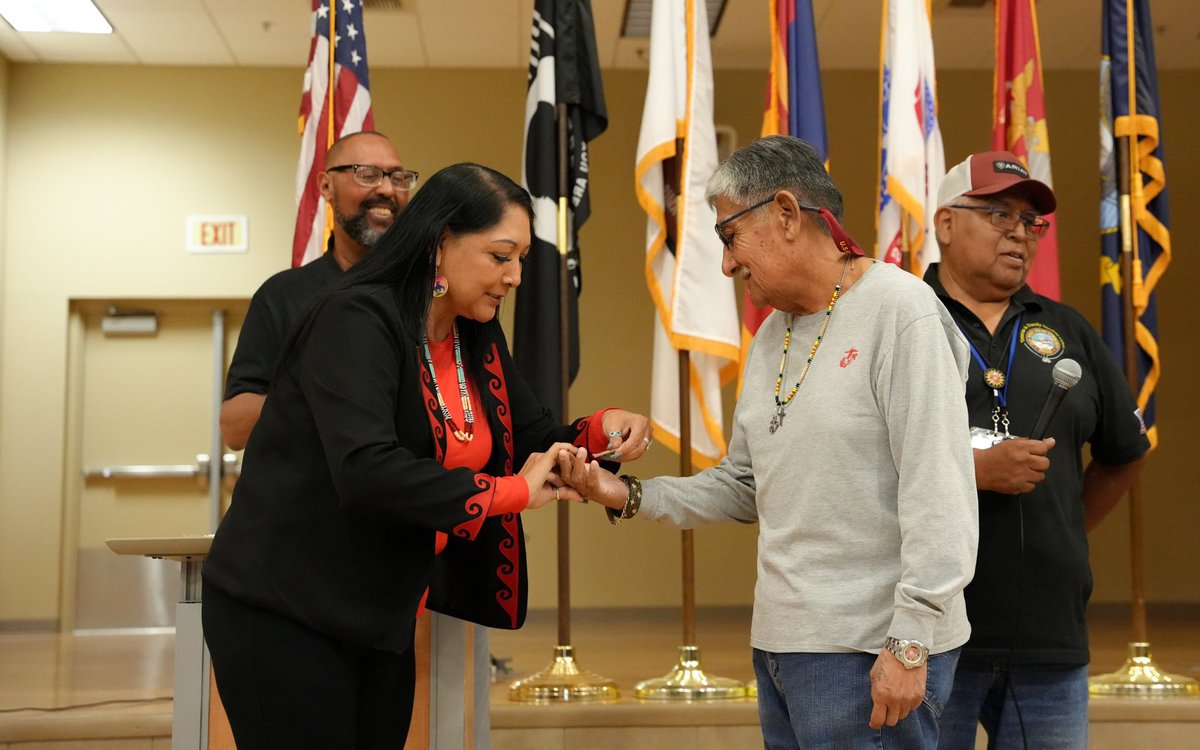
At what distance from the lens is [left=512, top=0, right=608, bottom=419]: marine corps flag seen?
13.8 ft

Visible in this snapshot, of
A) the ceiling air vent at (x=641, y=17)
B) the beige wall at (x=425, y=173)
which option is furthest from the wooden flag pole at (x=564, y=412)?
the beige wall at (x=425, y=173)

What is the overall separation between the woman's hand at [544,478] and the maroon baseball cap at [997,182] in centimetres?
109

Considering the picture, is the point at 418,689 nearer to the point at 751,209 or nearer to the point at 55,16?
the point at 751,209

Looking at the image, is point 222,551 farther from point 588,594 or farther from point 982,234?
point 588,594

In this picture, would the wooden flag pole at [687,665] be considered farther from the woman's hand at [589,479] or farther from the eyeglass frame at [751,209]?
the eyeglass frame at [751,209]

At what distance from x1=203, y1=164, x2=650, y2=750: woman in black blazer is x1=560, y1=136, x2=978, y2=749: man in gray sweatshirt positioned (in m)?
0.40

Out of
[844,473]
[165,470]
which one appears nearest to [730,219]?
[844,473]

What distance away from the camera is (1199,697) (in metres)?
3.92

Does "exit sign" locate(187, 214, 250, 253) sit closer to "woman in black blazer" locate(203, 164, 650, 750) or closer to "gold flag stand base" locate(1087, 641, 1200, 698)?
"gold flag stand base" locate(1087, 641, 1200, 698)

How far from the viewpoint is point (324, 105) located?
4.32m

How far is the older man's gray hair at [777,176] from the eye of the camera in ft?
6.25

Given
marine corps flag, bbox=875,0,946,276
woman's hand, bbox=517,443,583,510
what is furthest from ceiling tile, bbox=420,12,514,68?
woman's hand, bbox=517,443,583,510

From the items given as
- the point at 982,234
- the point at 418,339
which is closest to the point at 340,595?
the point at 418,339

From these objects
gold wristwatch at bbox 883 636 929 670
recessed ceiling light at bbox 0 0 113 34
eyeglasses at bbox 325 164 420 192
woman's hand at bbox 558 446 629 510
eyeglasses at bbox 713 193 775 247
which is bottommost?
gold wristwatch at bbox 883 636 929 670
